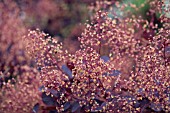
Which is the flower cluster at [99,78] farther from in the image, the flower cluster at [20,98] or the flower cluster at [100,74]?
the flower cluster at [20,98]

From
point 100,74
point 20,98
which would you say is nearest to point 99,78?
point 100,74

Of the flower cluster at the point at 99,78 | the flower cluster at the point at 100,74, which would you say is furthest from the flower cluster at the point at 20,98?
the flower cluster at the point at 99,78

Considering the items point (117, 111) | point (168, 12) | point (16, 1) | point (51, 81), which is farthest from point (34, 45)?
point (16, 1)

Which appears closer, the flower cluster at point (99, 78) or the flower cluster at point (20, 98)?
the flower cluster at point (99, 78)

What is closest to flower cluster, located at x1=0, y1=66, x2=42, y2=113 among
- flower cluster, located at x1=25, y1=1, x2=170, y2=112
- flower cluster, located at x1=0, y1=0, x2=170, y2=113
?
flower cluster, located at x1=0, y1=0, x2=170, y2=113

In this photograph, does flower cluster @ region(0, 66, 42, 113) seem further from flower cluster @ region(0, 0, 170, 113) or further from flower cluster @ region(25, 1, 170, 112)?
flower cluster @ region(25, 1, 170, 112)

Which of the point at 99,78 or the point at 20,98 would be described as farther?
the point at 20,98

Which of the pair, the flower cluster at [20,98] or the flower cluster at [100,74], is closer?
the flower cluster at [100,74]

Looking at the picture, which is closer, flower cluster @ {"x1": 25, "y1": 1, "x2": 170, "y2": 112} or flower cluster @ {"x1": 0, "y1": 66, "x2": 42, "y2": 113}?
flower cluster @ {"x1": 25, "y1": 1, "x2": 170, "y2": 112}

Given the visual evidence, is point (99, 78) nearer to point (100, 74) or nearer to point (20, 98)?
point (100, 74)

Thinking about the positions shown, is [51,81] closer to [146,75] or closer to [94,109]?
[94,109]

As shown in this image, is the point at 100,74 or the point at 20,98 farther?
the point at 20,98

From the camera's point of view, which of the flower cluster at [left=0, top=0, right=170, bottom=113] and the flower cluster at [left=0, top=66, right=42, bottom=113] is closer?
the flower cluster at [left=0, top=0, right=170, bottom=113]
